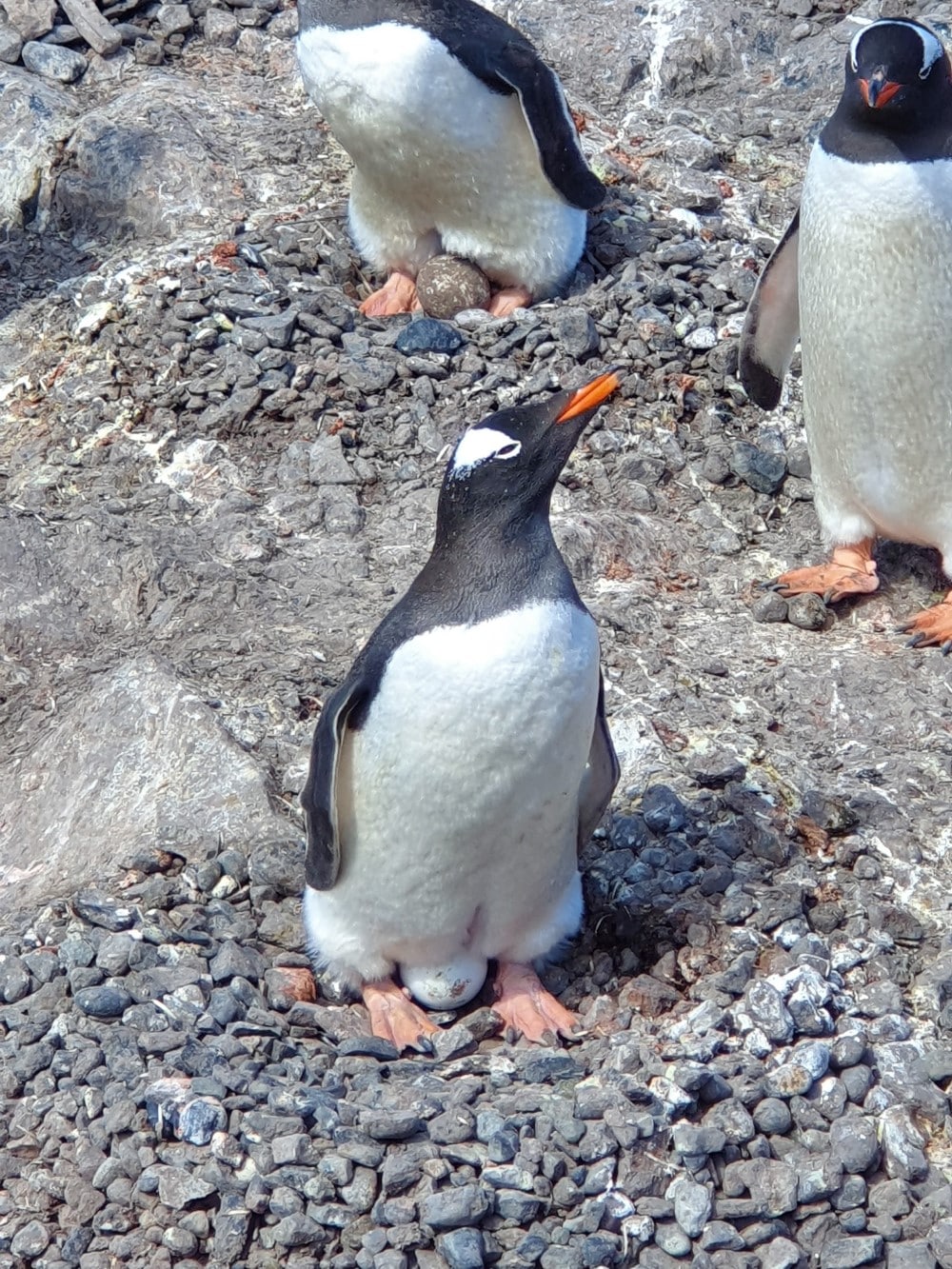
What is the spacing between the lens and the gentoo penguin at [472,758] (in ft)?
10.1

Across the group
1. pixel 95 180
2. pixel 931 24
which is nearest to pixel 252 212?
pixel 95 180

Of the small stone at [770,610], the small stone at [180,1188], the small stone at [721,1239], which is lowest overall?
the small stone at [770,610]

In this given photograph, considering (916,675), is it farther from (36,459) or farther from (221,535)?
(36,459)

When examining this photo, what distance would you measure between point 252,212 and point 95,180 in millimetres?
703

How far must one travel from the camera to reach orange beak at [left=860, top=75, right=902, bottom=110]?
4242 millimetres

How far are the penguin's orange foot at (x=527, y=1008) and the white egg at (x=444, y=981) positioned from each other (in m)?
0.06

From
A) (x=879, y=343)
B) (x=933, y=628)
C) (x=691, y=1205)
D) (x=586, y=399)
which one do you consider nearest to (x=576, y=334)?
(x=879, y=343)

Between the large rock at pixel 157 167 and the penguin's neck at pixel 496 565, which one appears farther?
the large rock at pixel 157 167

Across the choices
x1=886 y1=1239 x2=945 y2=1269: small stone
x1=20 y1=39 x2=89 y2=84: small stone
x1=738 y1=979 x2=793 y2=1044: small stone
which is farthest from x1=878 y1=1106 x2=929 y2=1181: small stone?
x1=20 y1=39 x2=89 y2=84: small stone

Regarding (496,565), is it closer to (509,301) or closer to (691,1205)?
(691,1205)

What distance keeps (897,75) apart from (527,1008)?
8.06 ft

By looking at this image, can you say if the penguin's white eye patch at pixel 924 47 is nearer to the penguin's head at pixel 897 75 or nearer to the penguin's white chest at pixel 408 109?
the penguin's head at pixel 897 75

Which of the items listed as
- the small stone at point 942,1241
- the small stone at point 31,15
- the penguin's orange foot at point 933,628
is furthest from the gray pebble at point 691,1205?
the small stone at point 31,15

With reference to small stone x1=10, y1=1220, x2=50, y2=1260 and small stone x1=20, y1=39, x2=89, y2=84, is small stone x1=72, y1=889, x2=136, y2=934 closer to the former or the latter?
small stone x1=10, y1=1220, x2=50, y2=1260
